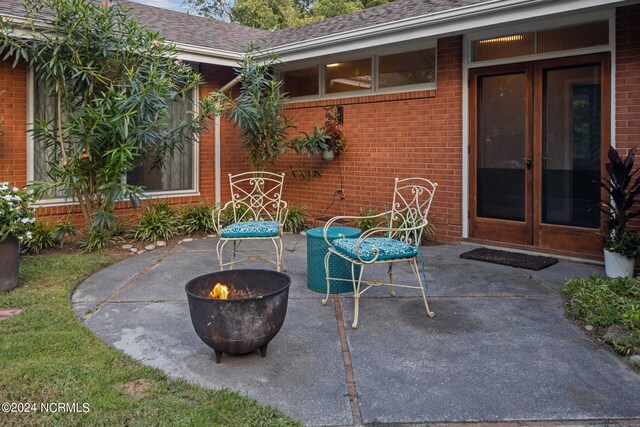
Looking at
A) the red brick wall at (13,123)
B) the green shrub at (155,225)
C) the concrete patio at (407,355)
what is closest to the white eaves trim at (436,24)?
the concrete patio at (407,355)

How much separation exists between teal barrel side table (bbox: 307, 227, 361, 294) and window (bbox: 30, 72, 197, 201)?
11.1ft

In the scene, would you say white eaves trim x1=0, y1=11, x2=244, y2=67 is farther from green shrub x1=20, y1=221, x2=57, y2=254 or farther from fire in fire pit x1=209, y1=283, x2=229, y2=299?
fire in fire pit x1=209, y1=283, x2=229, y2=299

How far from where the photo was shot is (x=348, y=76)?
299 inches

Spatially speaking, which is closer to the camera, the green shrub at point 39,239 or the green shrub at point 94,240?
the green shrub at point 39,239

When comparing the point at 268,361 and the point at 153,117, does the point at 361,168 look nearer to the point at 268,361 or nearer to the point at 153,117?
the point at 153,117

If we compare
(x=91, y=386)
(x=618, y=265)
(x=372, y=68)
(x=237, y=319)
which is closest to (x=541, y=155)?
(x=618, y=265)

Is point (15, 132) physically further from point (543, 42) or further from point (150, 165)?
point (543, 42)

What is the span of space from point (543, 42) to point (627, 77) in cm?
99

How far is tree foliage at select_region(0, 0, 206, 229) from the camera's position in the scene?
5695mm

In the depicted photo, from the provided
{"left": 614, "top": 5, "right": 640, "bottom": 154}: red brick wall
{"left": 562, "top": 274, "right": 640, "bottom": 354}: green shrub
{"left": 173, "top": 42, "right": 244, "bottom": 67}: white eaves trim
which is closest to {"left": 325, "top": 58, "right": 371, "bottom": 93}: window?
{"left": 173, "top": 42, "right": 244, "bottom": 67}: white eaves trim

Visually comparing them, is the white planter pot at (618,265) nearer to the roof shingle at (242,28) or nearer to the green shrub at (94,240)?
the roof shingle at (242,28)

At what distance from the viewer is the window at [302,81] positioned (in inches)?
317

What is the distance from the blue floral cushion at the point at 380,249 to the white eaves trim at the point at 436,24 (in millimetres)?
2841

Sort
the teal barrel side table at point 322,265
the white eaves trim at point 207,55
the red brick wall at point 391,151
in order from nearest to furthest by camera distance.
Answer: the teal barrel side table at point 322,265
the red brick wall at point 391,151
the white eaves trim at point 207,55
